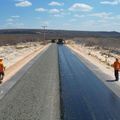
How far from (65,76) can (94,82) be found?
345cm

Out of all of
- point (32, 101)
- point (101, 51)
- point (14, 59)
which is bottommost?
point (101, 51)

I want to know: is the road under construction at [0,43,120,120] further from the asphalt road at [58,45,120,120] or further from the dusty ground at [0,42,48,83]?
the dusty ground at [0,42,48,83]

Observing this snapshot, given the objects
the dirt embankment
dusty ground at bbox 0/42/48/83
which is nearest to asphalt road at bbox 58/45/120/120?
dusty ground at bbox 0/42/48/83

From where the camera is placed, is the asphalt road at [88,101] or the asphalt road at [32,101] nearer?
the asphalt road at [88,101]

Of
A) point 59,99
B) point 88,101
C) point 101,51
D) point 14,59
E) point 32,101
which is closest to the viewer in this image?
point 88,101

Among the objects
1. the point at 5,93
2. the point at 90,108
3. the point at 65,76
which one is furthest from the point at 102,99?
the point at 65,76

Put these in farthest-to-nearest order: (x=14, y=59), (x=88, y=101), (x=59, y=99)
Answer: (x=14, y=59) < (x=59, y=99) < (x=88, y=101)

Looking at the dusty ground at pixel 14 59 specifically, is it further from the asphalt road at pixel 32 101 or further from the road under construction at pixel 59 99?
the road under construction at pixel 59 99

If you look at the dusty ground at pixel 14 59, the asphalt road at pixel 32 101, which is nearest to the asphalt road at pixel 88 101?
the asphalt road at pixel 32 101

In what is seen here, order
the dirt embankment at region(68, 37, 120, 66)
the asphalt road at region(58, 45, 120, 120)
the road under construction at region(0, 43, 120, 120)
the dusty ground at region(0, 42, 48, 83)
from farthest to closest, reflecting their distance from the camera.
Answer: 1. the dirt embankment at region(68, 37, 120, 66)
2. the dusty ground at region(0, 42, 48, 83)
3. the road under construction at region(0, 43, 120, 120)
4. the asphalt road at region(58, 45, 120, 120)

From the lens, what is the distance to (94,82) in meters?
22.3

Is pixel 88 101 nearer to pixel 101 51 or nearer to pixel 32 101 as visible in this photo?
pixel 32 101

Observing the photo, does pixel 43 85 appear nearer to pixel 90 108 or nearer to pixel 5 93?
pixel 5 93

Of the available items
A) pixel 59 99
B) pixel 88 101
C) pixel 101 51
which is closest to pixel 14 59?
pixel 59 99
